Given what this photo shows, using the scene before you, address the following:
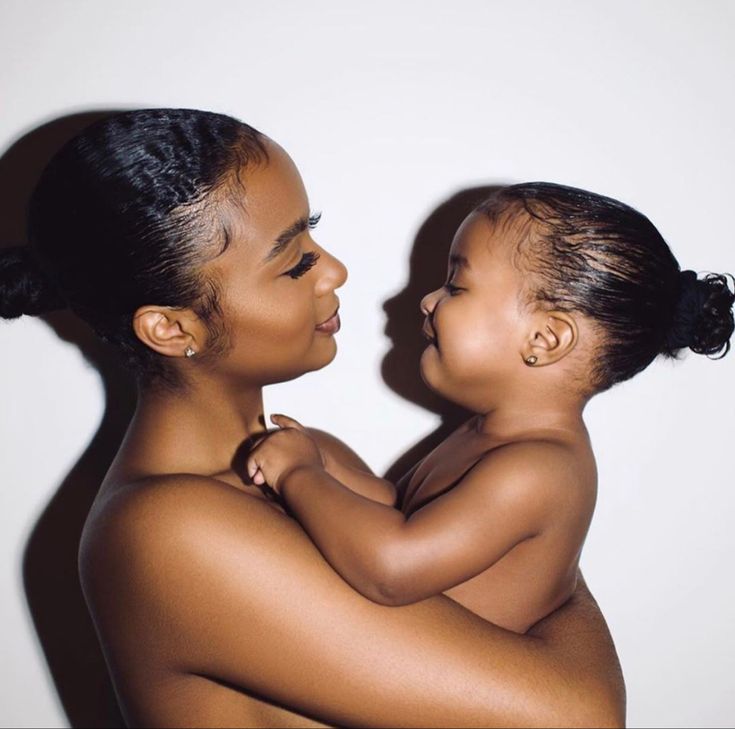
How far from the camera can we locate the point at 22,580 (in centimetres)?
147

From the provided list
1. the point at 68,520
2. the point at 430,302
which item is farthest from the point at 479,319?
the point at 68,520

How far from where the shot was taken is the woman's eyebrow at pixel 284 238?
979 mm

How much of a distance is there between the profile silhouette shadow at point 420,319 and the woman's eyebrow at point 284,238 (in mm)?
379

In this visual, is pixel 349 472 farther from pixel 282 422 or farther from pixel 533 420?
pixel 533 420

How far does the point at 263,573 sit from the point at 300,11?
→ 875mm

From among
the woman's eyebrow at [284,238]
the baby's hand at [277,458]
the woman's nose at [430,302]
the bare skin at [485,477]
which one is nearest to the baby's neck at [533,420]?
the bare skin at [485,477]

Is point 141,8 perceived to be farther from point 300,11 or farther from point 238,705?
point 238,705

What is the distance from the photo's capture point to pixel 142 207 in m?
0.92

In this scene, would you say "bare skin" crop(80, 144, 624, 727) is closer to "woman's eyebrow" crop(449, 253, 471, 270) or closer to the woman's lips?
the woman's lips

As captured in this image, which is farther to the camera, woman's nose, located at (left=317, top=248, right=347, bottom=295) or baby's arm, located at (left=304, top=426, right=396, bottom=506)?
baby's arm, located at (left=304, top=426, right=396, bottom=506)

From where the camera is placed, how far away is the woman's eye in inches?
40.3

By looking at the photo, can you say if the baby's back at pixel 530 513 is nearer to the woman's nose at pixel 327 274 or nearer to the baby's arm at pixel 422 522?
the baby's arm at pixel 422 522

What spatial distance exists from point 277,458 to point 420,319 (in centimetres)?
47

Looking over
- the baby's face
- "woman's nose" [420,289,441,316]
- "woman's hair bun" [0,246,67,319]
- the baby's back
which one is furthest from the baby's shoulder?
"woman's hair bun" [0,246,67,319]
